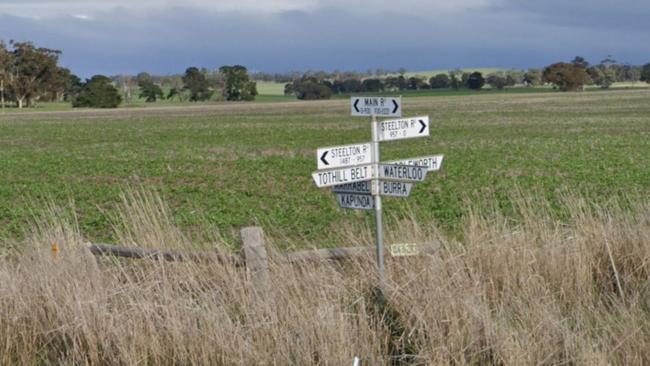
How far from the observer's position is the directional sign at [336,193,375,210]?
6.68 m

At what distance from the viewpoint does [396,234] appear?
26.8 ft

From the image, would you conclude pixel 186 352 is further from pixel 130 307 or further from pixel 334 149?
pixel 334 149

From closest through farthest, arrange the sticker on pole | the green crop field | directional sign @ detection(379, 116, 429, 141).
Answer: directional sign @ detection(379, 116, 429, 141) < the sticker on pole < the green crop field

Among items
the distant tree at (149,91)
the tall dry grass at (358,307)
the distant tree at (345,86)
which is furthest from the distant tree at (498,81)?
the tall dry grass at (358,307)

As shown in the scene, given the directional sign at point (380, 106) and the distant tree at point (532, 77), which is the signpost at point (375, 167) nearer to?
the directional sign at point (380, 106)

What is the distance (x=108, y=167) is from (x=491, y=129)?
2377 centimetres

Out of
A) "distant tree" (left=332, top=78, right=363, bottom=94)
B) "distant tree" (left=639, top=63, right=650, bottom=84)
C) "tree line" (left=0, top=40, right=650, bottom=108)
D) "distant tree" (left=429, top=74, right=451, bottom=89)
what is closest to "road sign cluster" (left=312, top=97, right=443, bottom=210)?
"tree line" (left=0, top=40, right=650, bottom=108)

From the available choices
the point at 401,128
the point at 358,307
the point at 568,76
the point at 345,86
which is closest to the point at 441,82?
the point at 345,86

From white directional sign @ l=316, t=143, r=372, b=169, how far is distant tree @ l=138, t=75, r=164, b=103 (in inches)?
6352

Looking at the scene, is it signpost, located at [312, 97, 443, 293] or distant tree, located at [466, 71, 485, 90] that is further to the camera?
distant tree, located at [466, 71, 485, 90]

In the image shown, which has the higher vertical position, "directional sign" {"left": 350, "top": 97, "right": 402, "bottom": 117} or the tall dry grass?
"directional sign" {"left": 350, "top": 97, "right": 402, "bottom": 117}

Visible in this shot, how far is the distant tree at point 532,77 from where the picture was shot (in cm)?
18600

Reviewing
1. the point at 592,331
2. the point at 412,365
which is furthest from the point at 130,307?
the point at 592,331

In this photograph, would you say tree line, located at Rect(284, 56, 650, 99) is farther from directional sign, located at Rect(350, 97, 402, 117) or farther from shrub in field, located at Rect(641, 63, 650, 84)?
directional sign, located at Rect(350, 97, 402, 117)
